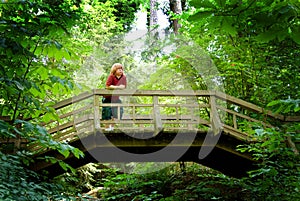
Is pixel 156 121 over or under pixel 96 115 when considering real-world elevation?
under

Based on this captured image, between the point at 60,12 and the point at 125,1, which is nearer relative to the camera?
the point at 60,12

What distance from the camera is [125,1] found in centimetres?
1719

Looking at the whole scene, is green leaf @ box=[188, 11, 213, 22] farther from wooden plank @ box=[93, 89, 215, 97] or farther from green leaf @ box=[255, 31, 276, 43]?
wooden plank @ box=[93, 89, 215, 97]

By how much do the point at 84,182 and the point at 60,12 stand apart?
800cm

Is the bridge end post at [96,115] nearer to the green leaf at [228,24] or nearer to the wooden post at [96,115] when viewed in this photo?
the wooden post at [96,115]

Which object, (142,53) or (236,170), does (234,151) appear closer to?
(236,170)

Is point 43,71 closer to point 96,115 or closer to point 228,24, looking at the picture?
point 228,24

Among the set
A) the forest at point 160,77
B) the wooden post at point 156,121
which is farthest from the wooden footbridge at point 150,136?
the forest at point 160,77

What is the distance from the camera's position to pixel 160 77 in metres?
9.40

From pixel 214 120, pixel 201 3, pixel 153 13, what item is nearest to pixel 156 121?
pixel 214 120

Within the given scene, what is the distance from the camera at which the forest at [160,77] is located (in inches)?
89.5

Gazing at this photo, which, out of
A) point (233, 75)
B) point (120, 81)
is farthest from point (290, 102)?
point (233, 75)

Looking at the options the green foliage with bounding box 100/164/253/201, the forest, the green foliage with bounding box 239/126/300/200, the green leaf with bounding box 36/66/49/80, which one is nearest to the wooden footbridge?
the forest

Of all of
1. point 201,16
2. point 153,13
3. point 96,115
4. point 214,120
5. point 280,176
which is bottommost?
point 280,176
